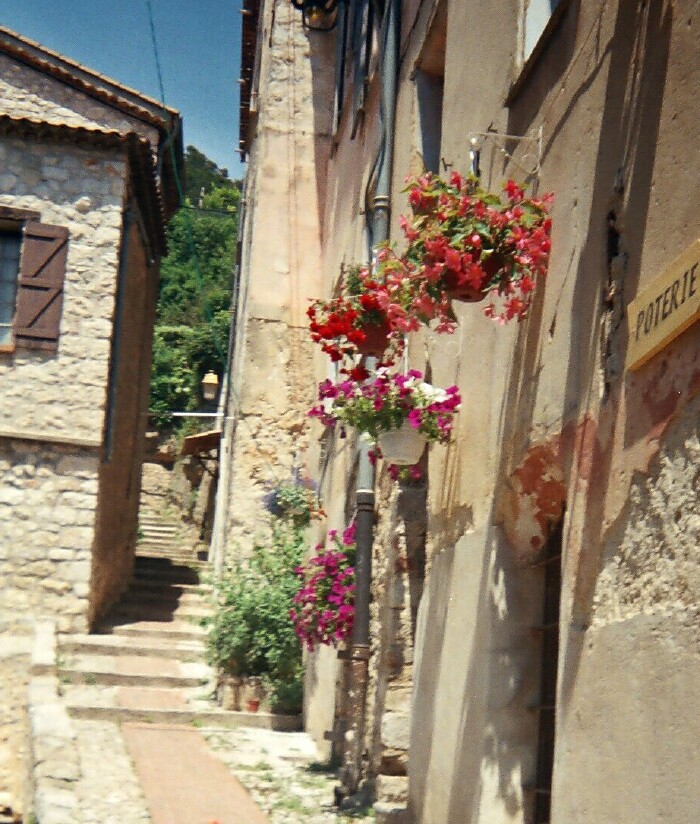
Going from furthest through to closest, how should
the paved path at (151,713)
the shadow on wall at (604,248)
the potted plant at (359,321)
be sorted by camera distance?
the paved path at (151,713), the potted plant at (359,321), the shadow on wall at (604,248)

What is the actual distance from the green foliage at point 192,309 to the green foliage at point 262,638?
11.5 m

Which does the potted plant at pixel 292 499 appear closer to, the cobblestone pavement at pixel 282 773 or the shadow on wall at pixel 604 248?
the cobblestone pavement at pixel 282 773

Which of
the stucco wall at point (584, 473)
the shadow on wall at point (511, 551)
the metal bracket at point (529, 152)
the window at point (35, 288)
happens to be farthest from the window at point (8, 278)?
the metal bracket at point (529, 152)

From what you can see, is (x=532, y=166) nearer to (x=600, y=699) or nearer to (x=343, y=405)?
(x=343, y=405)

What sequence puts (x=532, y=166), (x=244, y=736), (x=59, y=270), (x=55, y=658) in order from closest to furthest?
(x=532, y=166)
(x=244, y=736)
(x=55, y=658)
(x=59, y=270)

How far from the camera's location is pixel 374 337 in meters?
5.32

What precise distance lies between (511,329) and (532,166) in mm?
672

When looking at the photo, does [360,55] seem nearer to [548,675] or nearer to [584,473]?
[548,675]

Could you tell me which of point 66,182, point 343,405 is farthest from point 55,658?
point 343,405

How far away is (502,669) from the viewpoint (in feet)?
15.9

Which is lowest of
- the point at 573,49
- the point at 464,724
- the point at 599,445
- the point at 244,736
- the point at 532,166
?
the point at 244,736

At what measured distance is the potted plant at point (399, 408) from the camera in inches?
227

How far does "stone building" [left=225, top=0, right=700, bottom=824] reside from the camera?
3238mm

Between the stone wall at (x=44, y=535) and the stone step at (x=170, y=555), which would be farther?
the stone step at (x=170, y=555)
